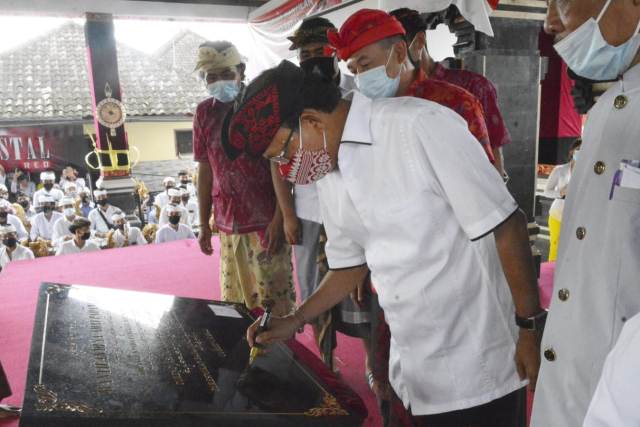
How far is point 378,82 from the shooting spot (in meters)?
2.11

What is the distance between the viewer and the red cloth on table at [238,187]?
8.55 ft

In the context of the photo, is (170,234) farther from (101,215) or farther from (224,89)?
(224,89)

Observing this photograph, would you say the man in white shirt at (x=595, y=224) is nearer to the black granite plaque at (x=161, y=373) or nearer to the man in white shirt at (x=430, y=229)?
the man in white shirt at (x=430, y=229)

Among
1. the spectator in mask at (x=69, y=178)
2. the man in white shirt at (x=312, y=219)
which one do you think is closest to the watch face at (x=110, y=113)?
the spectator in mask at (x=69, y=178)

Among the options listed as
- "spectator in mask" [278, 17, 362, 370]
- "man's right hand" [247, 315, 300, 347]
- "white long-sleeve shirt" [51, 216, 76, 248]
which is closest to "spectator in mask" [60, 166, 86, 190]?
"white long-sleeve shirt" [51, 216, 76, 248]

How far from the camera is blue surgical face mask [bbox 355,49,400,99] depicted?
6.85 feet

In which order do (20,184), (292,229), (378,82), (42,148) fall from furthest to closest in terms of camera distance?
(42,148) → (20,184) → (292,229) → (378,82)

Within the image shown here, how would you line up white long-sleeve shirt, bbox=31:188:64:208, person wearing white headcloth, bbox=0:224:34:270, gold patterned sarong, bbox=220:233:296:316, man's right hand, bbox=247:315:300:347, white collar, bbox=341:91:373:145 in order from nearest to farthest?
1. white collar, bbox=341:91:373:145
2. man's right hand, bbox=247:315:300:347
3. gold patterned sarong, bbox=220:233:296:316
4. person wearing white headcloth, bbox=0:224:34:270
5. white long-sleeve shirt, bbox=31:188:64:208

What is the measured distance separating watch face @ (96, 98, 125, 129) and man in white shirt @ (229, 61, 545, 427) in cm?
854

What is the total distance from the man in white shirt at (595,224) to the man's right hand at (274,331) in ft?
2.24

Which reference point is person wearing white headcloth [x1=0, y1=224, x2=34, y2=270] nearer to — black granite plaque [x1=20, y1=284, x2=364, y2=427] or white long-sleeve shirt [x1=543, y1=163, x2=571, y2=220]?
black granite plaque [x1=20, y1=284, x2=364, y2=427]

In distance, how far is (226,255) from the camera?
276 centimetres

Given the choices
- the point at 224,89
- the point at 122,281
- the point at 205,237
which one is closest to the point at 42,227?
the point at 122,281

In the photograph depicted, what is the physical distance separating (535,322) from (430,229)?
1.09ft
